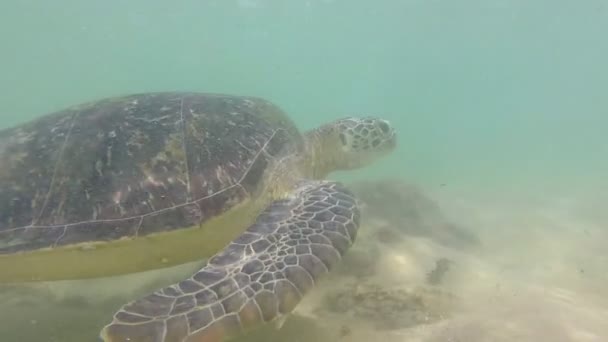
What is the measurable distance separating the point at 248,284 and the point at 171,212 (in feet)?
3.66

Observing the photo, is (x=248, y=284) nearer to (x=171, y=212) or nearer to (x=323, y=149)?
(x=171, y=212)

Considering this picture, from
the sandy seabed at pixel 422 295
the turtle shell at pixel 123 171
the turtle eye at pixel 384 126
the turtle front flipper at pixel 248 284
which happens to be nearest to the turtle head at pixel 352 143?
the turtle eye at pixel 384 126

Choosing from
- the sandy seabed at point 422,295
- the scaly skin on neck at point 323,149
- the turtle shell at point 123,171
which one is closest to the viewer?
the sandy seabed at point 422,295

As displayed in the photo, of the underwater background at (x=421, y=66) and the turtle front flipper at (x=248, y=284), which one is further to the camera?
the underwater background at (x=421, y=66)

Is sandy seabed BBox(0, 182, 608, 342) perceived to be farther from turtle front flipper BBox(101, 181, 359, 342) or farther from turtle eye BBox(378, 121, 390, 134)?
turtle eye BBox(378, 121, 390, 134)

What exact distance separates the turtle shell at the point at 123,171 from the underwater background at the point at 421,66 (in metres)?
2.39

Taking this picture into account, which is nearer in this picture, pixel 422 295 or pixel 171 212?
pixel 171 212

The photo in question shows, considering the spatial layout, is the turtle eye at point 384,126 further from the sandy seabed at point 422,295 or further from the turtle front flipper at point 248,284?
the turtle front flipper at point 248,284

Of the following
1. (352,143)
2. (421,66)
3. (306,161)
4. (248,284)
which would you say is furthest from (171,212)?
(421,66)

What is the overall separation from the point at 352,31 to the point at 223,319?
53990mm

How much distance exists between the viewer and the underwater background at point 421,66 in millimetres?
10094

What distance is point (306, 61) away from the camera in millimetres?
86062

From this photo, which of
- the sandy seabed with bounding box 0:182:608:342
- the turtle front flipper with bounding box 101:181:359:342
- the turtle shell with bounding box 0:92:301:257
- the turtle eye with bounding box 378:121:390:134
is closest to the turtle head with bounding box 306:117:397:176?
the turtle eye with bounding box 378:121:390:134

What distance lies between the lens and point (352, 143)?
19.4 ft
